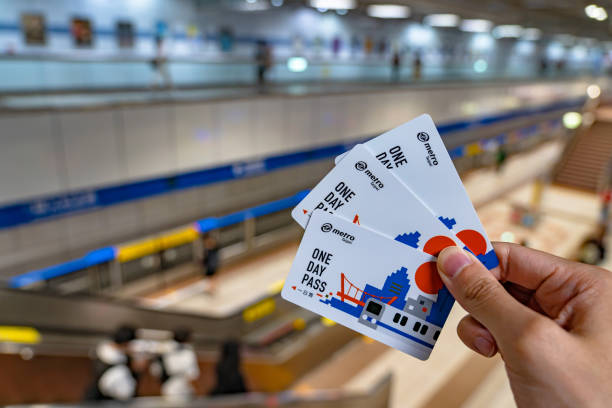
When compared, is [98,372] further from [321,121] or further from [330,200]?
[321,121]

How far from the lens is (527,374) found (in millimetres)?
1160

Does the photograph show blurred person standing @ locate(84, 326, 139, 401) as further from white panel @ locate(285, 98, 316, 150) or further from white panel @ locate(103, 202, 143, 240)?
white panel @ locate(285, 98, 316, 150)

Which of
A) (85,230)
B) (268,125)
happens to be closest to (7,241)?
(85,230)

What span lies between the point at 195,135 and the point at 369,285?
752cm

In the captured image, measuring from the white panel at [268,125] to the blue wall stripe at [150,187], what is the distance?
264mm

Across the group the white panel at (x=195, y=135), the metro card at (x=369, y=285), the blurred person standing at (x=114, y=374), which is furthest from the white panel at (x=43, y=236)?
the metro card at (x=369, y=285)

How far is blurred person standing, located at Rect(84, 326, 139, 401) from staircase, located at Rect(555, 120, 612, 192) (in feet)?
54.9

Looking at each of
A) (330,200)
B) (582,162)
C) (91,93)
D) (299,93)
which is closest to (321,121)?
(299,93)

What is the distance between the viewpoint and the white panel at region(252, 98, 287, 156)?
9219 mm

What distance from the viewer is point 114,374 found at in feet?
14.1

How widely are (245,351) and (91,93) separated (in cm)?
543

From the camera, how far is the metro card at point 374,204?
4.32 feet

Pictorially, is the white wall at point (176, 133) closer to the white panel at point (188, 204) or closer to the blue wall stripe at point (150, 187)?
the blue wall stripe at point (150, 187)

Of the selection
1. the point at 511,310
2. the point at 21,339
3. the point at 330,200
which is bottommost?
the point at 21,339
